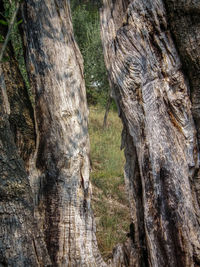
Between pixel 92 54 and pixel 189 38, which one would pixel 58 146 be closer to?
pixel 189 38

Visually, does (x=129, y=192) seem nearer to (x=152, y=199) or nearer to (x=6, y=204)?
(x=152, y=199)

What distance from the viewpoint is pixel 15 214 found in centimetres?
195

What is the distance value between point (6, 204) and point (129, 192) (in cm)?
166

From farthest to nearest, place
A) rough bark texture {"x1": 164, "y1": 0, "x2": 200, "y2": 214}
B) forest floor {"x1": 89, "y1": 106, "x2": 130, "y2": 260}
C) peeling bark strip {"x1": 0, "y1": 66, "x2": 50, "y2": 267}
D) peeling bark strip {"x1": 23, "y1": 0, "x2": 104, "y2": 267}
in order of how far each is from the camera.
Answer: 1. forest floor {"x1": 89, "y1": 106, "x2": 130, "y2": 260}
2. rough bark texture {"x1": 164, "y1": 0, "x2": 200, "y2": 214}
3. peeling bark strip {"x1": 23, "y1": 0, "x2": 104, "y2": 267}
4. peeling bark strip {"x1": 0, "y1": 66, "x2": 50, "y2": 267}

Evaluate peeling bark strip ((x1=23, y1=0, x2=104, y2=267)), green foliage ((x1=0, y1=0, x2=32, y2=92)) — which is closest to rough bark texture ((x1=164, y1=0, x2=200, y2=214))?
peeling bark strip ((x1=23, y1=0, x2=104, y2=267))

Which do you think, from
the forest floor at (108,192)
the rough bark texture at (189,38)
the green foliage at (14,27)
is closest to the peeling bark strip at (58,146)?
the green foliage at (14,27)

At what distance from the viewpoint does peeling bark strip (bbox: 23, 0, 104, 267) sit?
8.91 feet

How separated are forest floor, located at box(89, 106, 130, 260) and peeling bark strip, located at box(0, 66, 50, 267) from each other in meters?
2.34

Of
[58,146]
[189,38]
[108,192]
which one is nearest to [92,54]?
[108,192]

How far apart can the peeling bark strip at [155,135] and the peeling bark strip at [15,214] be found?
49.5 inches

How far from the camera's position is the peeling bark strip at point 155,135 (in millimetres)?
2791

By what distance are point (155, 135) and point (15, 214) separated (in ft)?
5.13

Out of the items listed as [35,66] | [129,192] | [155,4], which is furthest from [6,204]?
[155,4]

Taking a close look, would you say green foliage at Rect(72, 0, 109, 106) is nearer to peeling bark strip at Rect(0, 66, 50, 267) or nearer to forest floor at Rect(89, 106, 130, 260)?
forest floor at Rect(89, 106, 130, 260)
